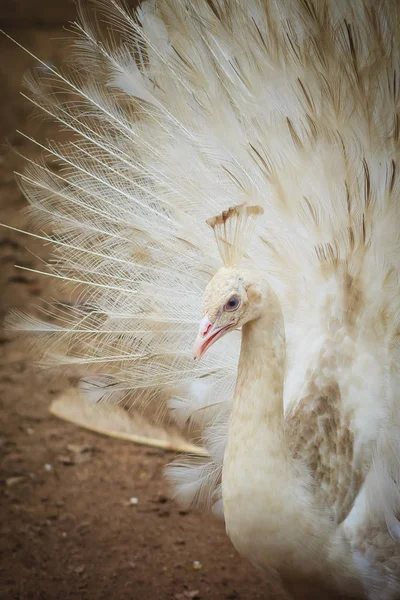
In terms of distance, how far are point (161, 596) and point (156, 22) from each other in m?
1.94

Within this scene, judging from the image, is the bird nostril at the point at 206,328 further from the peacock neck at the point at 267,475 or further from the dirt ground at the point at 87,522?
the dirt ground at the point at 87,522

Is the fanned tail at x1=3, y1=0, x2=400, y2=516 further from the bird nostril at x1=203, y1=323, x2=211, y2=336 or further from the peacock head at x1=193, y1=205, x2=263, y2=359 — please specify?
the bird nostril at x1=203, y1=323, x2=211, y2=336

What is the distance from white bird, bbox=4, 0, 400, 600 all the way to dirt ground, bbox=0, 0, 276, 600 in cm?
27

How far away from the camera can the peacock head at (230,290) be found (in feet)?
5.09

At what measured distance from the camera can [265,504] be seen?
164 centimetres

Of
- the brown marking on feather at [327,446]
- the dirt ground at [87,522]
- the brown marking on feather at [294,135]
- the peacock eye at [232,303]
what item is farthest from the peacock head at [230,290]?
the dirt ground at [87,522]

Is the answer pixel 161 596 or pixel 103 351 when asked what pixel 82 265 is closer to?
pixel 103 351

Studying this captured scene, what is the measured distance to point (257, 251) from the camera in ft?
7.22

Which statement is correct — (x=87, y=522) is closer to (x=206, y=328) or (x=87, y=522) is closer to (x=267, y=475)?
(x=267, y=475)

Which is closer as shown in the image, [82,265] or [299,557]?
[299,557]

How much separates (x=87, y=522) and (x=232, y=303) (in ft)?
5.05

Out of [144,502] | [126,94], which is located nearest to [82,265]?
[126,94]

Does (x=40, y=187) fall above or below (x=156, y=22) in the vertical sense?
below

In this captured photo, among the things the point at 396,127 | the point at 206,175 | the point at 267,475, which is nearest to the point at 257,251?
the point at 206,175
